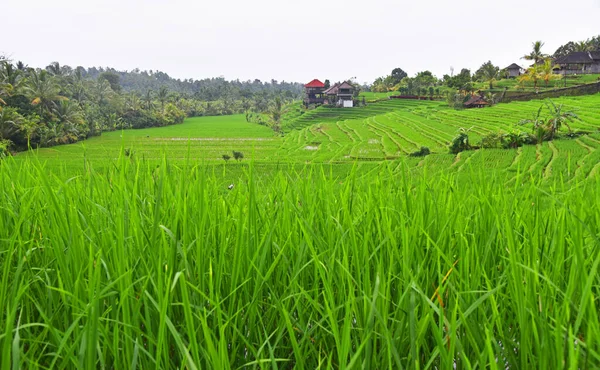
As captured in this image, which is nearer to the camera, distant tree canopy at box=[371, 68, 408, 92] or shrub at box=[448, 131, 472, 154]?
shrub at box=[448, 131, 472, 154]

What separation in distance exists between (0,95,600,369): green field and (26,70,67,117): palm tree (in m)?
37.8

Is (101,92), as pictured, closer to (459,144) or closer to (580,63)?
(459,144)

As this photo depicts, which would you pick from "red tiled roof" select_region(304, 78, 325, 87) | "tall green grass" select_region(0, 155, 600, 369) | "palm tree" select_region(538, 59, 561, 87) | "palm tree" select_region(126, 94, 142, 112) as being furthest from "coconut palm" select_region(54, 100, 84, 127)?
"palm tree" select_region(538, 59, 561, 87)

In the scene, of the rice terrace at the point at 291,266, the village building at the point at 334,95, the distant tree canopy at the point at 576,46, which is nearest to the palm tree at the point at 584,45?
the distant tree canopy at the point at 576,46

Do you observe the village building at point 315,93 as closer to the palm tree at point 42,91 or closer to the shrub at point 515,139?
the palm tree at point 42,91

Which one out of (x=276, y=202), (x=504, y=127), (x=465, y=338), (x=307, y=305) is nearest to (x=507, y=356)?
(x=465, y=338)

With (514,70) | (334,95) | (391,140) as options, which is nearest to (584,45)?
(514,70)

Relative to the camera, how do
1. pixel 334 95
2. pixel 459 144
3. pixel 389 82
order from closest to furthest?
pixel 459 144 → pixel 334 95 → pixel 389 82

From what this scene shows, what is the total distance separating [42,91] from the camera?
34.5 m

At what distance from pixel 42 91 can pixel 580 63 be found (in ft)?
171

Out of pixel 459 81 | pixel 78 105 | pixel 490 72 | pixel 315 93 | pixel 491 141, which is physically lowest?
pixel 491 141

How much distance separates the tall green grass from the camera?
22.1 inches

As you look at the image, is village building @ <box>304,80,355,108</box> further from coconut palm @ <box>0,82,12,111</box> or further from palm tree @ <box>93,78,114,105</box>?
coconut palm @ <box>0,82,12,111</box>

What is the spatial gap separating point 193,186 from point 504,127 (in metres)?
28.5
